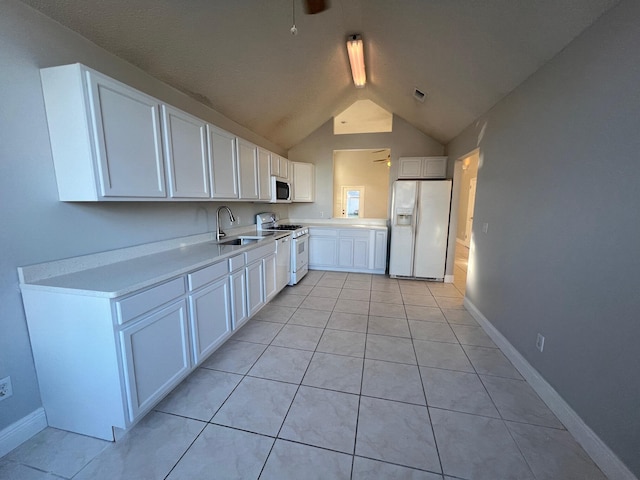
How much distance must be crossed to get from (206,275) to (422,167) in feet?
13.2

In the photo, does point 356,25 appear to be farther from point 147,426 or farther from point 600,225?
point 147,426

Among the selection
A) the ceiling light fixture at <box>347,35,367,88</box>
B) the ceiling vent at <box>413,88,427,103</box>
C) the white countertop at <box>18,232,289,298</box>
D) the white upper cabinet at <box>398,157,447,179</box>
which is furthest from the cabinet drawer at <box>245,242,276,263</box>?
the white upper cabinet at <box>398,157,447,179</box>

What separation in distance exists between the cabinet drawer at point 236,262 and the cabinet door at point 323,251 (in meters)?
2.38

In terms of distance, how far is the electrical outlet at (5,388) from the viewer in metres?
1.35

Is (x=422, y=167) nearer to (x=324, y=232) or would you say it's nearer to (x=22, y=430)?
(x=324, y=232)

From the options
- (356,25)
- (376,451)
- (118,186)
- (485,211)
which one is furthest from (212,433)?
(356,25)

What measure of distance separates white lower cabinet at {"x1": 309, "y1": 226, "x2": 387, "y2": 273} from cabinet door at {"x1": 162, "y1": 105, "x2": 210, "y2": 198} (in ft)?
8.61

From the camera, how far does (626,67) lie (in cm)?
127

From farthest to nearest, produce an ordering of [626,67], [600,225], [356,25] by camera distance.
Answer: [356,25] < [600,225] < [626,67]

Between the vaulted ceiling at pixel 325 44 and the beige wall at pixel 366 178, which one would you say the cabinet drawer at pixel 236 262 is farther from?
the beige wall at pixel 366 178

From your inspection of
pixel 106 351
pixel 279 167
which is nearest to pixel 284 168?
pixel 279 167

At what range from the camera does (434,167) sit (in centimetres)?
445

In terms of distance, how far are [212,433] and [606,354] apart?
220cm

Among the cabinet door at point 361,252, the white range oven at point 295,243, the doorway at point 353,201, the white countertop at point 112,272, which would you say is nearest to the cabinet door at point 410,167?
the cabinet door at point 361,252
